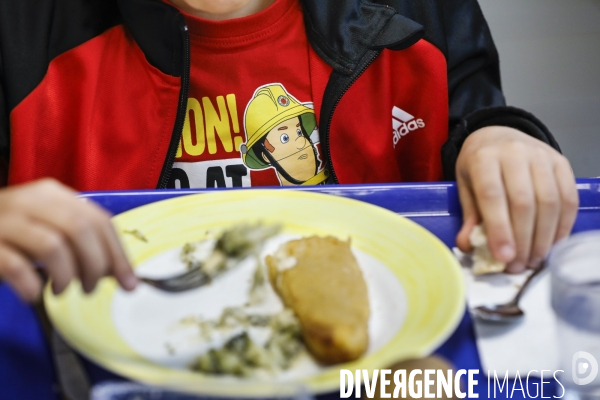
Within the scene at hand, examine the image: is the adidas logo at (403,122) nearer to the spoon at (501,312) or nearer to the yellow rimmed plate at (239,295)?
the yellow rimmed plate at (239,295)

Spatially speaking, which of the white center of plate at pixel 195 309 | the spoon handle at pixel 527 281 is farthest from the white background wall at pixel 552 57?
the white center of plate at pixel 195 309

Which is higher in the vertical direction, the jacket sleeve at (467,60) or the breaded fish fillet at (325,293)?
the jacket sleeve at (467,60)

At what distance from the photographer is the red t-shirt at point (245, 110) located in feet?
3.43

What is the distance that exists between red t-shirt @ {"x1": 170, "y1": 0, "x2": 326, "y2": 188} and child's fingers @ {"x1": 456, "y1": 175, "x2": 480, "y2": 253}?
35 centimetres

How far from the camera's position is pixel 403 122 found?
1129 mm

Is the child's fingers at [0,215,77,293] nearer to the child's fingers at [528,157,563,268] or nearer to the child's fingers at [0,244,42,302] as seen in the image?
the child's fingers at [0,244,42,302]

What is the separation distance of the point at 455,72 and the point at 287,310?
28.2 inches

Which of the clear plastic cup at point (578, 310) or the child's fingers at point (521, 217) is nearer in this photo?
the clear plastic cup at point (578, 310)

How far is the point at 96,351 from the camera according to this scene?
1.60 ft

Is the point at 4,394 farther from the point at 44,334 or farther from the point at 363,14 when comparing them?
the point at 363,14

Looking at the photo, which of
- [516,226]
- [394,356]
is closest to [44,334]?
[394,356]

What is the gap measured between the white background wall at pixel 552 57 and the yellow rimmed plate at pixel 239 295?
1.57 metres

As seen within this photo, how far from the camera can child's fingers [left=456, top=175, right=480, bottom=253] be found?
2.36 feet

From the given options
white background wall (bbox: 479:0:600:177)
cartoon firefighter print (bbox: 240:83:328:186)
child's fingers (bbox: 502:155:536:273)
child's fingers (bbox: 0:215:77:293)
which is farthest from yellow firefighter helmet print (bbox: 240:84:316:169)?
white background wall (bbox: 479:0:600:177)
